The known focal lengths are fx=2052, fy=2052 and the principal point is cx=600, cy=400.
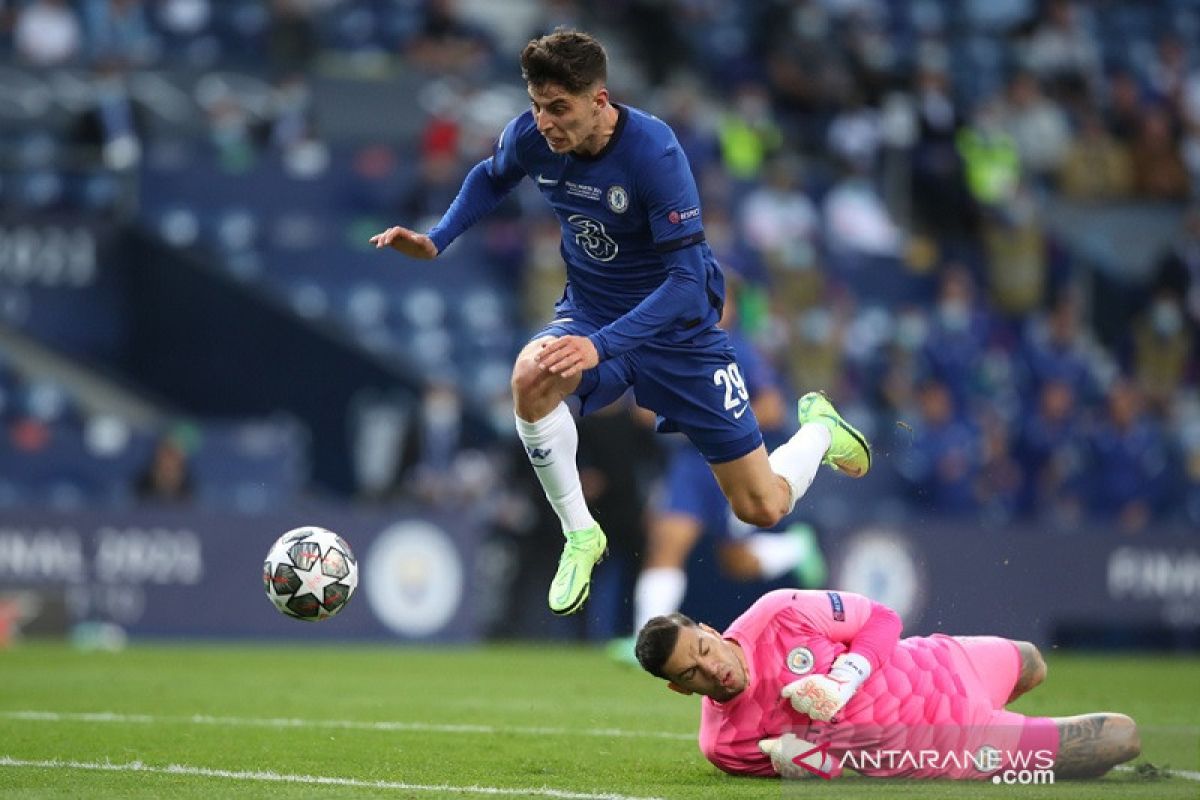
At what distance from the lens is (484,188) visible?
8.73 metres

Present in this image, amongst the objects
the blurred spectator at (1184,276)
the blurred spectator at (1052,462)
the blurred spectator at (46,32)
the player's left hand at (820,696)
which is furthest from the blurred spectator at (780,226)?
the player's left hand at (820,696)

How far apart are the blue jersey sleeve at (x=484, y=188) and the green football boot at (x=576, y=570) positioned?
1350 mm

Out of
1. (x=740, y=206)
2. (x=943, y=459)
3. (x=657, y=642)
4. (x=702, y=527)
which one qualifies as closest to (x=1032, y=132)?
(x=740, y=206)

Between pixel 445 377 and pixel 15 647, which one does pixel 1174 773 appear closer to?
pixel 15 647

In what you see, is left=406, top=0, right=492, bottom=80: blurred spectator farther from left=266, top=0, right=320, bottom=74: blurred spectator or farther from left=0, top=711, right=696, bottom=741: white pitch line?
left=0, top=711, right=696, bottom=741: white pitch line

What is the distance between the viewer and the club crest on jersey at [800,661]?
748cm

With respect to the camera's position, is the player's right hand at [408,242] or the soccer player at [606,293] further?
the player's right hand at [408,242]

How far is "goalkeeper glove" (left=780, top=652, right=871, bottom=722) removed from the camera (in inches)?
280

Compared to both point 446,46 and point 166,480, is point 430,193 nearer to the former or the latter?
point 446,46

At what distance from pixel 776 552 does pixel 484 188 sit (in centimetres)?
483

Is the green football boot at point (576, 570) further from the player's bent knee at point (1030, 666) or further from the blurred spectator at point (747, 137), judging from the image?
the blurred spectator at point (747, 137)

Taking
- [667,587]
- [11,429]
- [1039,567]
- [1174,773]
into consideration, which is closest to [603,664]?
[667,587]

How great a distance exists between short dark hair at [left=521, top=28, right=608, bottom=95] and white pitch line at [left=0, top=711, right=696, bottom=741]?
10.1 feet

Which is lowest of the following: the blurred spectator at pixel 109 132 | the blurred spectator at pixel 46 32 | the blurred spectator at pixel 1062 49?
the blurred spectator at pixel 109 132
